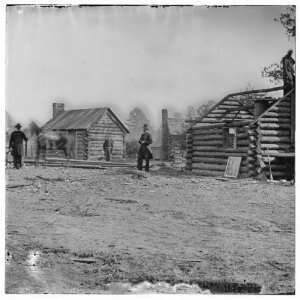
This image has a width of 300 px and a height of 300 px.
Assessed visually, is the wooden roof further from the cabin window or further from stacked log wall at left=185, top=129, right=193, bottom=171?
the cabin window

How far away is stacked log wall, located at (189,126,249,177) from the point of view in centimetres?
952

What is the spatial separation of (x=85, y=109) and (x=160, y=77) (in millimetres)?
1380

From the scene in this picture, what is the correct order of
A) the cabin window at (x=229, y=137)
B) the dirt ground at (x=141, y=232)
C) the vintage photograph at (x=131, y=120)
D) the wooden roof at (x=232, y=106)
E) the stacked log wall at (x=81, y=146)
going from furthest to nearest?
1. the cabin window at (x=229, y=137)
2. the wooden roof at (x=232, y=106)
3. the stacked log wall at (x=81, y=146)
4. the vintage photograph at (x=131, y=120)
5. the dirt ground at (x=141, y=232)

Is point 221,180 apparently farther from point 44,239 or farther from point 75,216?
point 44,239

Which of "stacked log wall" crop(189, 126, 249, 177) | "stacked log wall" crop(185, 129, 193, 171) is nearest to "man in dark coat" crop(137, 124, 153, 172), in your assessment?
"stacked log wall" crop(185, 129, 193, 171)

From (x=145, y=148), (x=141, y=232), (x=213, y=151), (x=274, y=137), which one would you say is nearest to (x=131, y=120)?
(x=145, y=148)

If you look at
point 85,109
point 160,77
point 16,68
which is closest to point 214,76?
point 160,77

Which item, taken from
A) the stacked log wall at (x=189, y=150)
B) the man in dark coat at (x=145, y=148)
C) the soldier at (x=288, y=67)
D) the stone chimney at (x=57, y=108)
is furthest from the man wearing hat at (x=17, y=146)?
the soldier at (x=288, y=67)

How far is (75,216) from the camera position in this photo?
27.5 feet

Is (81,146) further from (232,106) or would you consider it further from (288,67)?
(288,67)

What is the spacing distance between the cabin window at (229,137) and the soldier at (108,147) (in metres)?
2.79

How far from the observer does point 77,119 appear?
866 cm

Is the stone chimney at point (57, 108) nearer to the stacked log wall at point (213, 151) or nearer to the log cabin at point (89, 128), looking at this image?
the log cabin at point (89, 128)

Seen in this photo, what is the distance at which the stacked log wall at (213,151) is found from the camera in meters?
→ 9.52
